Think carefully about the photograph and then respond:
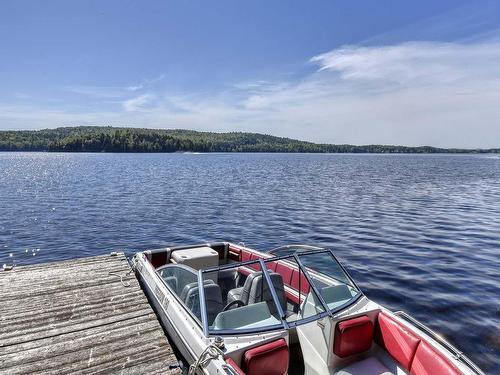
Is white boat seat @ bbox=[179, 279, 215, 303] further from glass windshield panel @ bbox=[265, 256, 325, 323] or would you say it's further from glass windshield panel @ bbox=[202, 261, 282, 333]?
glass windshield panel @ bbox=[265, 256, 325, 323]

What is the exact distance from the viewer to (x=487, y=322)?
9.38m

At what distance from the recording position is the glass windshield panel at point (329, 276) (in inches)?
249

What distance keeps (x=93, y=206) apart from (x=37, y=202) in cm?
519

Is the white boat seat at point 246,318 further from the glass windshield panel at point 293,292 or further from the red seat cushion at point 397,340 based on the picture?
the red seat cushion at point 397,340

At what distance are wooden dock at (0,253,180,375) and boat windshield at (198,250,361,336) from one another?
1.19m

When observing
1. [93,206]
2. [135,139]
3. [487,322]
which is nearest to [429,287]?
[487,322]

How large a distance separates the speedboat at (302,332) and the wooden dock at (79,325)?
66cm

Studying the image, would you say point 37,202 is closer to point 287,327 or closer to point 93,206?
point 93,206

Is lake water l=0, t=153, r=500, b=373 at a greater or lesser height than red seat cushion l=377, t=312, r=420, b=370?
lesser

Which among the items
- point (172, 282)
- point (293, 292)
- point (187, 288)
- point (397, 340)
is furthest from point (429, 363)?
point (172, 282)

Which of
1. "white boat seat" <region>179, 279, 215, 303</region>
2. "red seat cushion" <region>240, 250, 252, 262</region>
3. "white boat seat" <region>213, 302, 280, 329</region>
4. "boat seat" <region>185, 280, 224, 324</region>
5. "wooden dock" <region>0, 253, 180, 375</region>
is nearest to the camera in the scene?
"white boat seat" <region>213, 302, 280, 329</region>

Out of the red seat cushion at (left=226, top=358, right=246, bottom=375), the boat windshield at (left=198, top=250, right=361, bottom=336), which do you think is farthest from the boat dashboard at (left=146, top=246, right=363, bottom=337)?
the red seat cushion at (left=226, top=358, right=246, bottom=375)

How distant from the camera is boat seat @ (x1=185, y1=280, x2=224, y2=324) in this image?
237 inches

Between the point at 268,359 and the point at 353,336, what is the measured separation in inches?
59.8
